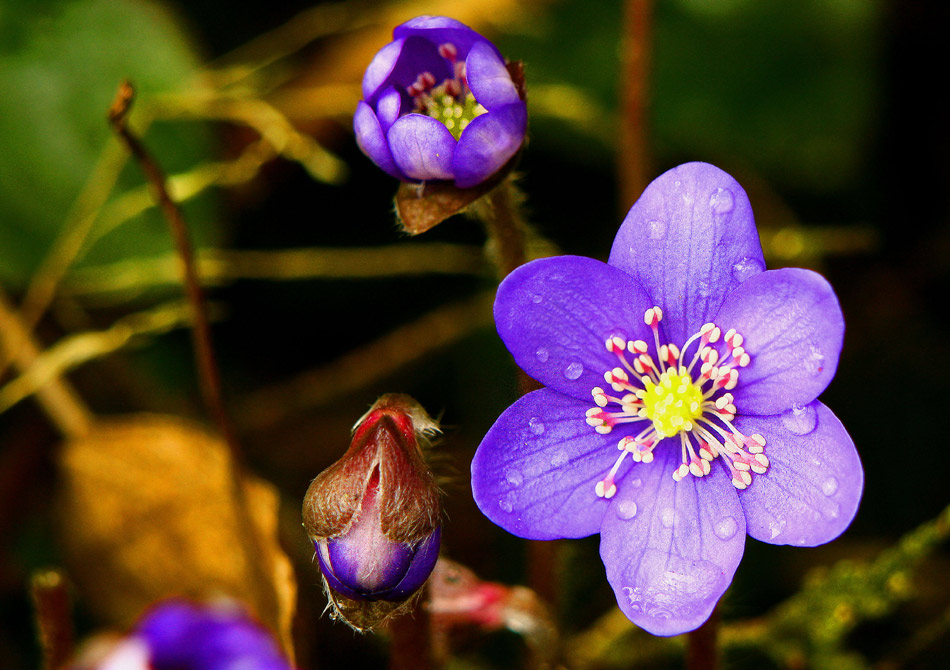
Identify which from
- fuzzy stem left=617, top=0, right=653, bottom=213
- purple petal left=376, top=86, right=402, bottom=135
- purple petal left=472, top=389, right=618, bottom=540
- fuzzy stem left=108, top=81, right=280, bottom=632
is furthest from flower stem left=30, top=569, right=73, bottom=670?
fuzzy stem left=617, top=0, right=653, bottom=213

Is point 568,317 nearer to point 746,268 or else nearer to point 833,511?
point 746,268

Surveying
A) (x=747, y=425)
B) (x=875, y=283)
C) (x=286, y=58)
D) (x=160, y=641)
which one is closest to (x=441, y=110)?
(x=747, y=425)

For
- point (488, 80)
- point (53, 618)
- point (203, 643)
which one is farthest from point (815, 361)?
point (53, 618)

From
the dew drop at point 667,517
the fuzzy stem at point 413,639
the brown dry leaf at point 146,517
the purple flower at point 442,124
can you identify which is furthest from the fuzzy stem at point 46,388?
the dew drop at point 667,517

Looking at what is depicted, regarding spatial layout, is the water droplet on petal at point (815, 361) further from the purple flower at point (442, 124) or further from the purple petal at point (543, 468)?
the purple flower at point (442, 124)

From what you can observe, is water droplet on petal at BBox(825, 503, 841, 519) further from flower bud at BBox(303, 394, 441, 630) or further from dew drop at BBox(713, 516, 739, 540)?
flower bud at BBox(303, 394, 441, 630)

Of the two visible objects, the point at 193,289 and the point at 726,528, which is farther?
the point at 193,289

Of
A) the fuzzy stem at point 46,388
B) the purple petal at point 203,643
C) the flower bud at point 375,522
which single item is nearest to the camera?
the purple petal at point 203,643
